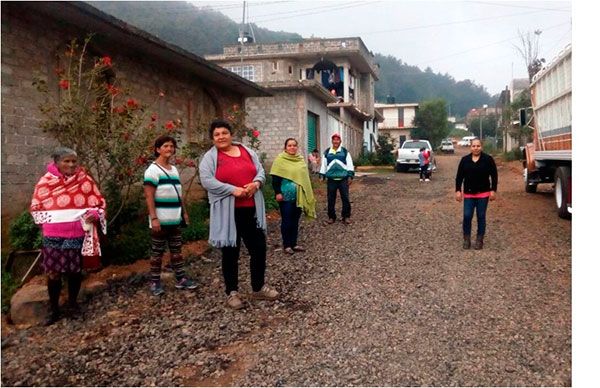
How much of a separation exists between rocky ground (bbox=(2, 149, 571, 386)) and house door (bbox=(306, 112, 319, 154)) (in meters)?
12.0

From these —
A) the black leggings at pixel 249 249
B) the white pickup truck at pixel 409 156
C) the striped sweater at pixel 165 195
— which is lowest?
the black leggings at pixel 249 249

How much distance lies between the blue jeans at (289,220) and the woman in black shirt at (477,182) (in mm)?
2337

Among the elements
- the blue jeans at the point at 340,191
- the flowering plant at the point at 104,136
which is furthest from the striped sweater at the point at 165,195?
the blue jeans at the point at 340,191

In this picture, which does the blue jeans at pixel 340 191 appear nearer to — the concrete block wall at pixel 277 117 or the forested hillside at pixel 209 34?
the concrete block wall at pixel 277 117

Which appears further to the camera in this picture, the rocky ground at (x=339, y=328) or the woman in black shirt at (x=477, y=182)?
the woman in black shirt at (x=477, y=182)

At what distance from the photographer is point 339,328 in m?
3.90

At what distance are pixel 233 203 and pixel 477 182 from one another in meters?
3.74

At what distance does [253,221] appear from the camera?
447 centimetres

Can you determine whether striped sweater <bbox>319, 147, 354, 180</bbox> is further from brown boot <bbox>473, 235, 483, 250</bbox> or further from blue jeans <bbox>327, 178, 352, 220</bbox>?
brown boot <bbox>473, 235, 483, 250</bbox>

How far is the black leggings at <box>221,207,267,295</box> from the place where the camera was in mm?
4414

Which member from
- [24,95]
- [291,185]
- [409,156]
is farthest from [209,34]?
[291,185]

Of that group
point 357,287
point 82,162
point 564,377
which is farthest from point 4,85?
point 564,377

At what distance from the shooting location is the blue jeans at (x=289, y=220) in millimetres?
6406

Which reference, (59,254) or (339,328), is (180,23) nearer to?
→ (59,254)
